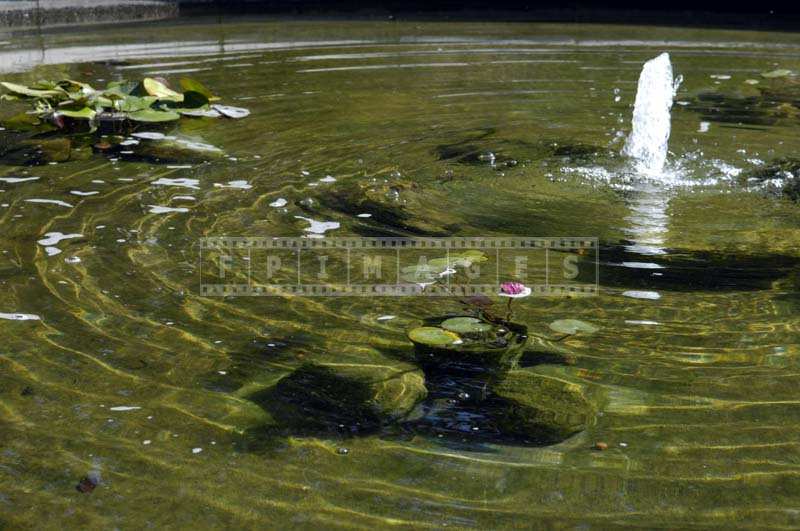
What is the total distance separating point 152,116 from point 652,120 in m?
2.54

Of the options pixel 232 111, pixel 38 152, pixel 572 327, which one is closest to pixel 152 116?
pixel 232 111

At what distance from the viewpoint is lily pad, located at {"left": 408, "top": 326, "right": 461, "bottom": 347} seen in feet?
8.57

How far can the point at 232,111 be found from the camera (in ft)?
17.8

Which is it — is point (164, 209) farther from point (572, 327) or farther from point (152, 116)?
point (572, 327)

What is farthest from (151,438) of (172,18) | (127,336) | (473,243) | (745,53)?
(172,18)

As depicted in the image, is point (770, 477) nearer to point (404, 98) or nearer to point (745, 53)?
point (404, 98)

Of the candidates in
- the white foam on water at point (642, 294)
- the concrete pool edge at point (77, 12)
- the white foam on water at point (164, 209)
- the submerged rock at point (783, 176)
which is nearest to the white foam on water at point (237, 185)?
the white foam on water at point (164, 209)

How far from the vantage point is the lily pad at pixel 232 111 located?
5348 mm

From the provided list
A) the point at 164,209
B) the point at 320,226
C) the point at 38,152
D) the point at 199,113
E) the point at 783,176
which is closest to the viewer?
the point at 320,226

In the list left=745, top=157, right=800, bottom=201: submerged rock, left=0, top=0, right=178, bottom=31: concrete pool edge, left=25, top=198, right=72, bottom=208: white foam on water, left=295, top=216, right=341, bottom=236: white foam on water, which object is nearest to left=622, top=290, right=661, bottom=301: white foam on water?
left=295, top=216, right=341, bottom=236: white foam on water

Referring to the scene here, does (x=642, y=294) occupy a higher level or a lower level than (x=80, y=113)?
lower

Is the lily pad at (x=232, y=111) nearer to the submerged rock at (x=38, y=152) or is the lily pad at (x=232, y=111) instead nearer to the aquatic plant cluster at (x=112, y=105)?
the aquatic plant cluster at (x=112, y=105)

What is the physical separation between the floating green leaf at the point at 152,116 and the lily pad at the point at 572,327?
9.50 ft

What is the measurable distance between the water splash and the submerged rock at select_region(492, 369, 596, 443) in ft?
7.00
